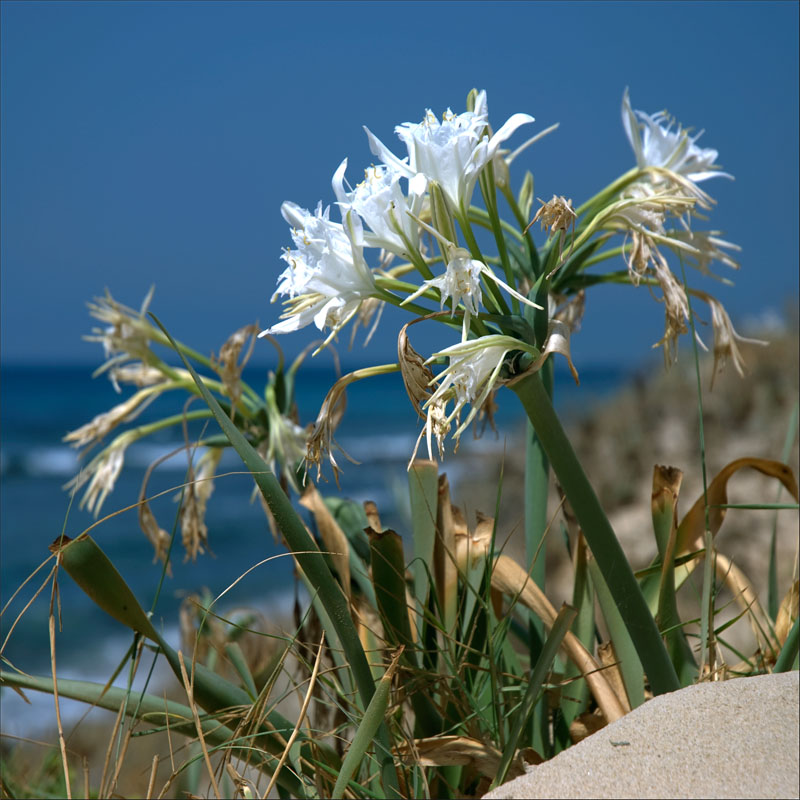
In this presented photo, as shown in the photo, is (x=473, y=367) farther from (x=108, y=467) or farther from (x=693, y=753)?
(x=108, y=467)

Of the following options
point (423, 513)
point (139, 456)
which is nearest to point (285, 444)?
point (423, 513)

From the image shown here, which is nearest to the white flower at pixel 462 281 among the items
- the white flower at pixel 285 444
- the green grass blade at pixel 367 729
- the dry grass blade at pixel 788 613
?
the green grass blade at pixel 367 729

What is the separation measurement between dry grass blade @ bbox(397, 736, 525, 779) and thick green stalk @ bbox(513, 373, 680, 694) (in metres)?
0.18

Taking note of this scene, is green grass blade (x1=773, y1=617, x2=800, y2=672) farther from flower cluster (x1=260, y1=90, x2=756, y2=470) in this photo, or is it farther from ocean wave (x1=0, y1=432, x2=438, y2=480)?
ocean wave (x1=0, y1=432, x2=438, y2=480)

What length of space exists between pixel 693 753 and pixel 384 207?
0.54 m

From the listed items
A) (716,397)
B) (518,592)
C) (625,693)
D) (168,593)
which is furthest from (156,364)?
(168,593)

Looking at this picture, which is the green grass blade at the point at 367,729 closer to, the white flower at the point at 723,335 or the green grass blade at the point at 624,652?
the green grass blade at the point at 624,652

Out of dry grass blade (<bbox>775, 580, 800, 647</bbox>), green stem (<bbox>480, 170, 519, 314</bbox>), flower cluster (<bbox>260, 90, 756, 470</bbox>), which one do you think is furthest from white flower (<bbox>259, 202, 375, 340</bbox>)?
dry grass blade (<bbox>775, 580, 800, 647</bbox>)

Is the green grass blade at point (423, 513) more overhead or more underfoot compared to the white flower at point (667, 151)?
more underfoot

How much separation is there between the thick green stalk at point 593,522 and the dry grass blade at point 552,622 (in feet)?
0.30

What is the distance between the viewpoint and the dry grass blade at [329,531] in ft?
3.74

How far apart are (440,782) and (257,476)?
1.79 ft

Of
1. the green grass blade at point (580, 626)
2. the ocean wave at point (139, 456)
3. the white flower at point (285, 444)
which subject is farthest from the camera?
the ocean wave at point (139, 456)

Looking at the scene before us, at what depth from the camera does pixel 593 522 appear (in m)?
0.79
